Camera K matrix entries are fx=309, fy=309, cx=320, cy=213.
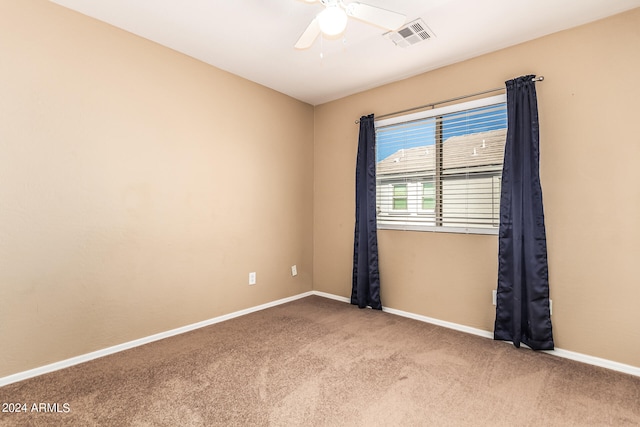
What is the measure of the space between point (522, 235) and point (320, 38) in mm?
2297

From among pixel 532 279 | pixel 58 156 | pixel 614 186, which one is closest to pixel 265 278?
pixel 58 156

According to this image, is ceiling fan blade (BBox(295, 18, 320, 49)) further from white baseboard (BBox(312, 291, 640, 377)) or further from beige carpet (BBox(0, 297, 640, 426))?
white baseboard (BBox(312, 291, 640, 377))

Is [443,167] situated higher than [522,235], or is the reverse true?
[443,167]

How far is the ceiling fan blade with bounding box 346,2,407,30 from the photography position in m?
1.75

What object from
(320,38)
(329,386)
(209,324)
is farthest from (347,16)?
(209,324)

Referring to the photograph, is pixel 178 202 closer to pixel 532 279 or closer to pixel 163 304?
pixel 163 304

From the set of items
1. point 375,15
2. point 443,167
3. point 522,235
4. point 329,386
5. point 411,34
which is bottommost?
point 329,386

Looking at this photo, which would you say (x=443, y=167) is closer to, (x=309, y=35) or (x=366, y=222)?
A: (x=366, y=222)

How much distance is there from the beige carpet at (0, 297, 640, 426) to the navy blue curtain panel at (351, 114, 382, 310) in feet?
2.44

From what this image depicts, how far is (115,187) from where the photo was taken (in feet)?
7.97

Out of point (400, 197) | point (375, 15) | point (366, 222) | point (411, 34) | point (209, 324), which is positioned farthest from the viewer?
point (366, 222)

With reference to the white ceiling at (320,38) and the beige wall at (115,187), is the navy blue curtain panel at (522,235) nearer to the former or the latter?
the white ceiling at (320,38)

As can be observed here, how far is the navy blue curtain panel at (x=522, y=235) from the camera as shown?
2.43 meters

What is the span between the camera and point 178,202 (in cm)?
282
